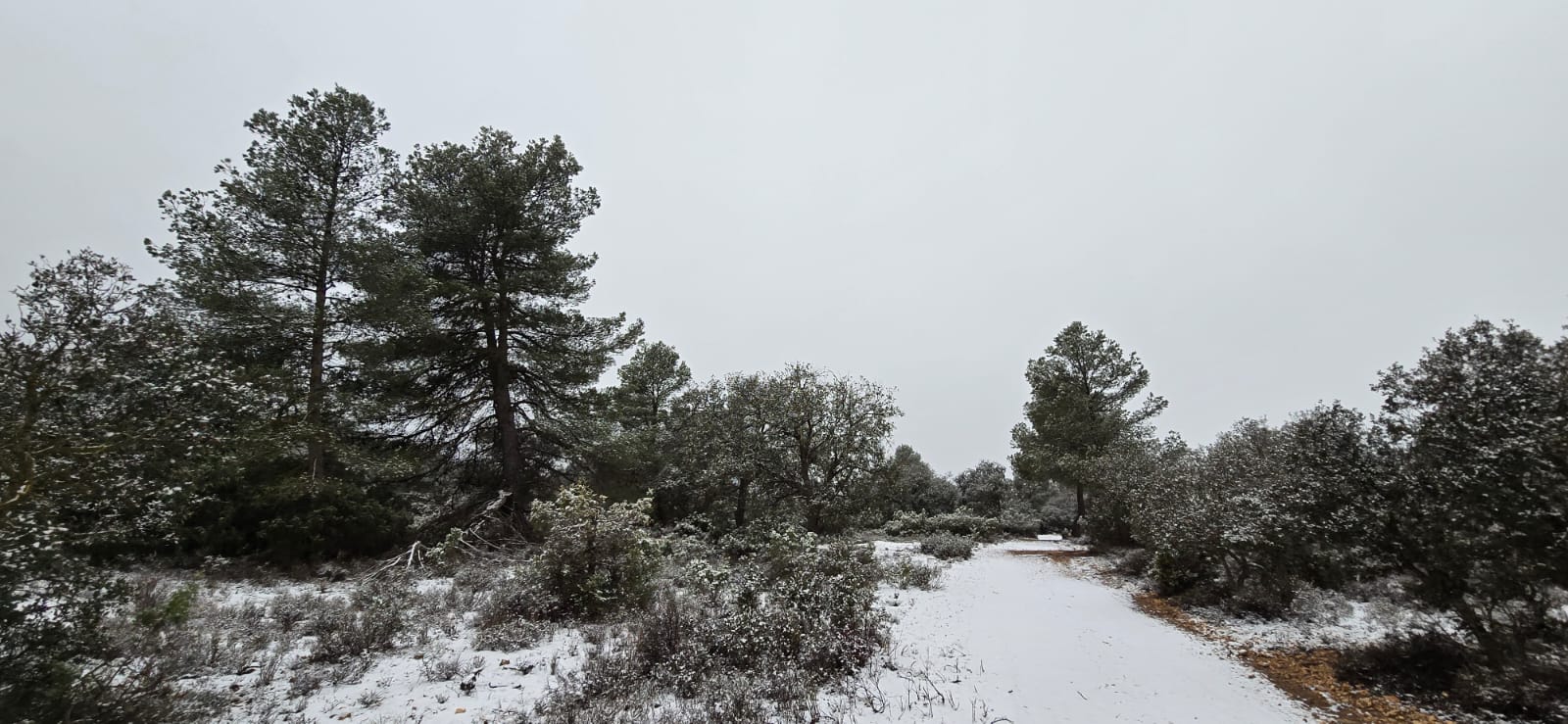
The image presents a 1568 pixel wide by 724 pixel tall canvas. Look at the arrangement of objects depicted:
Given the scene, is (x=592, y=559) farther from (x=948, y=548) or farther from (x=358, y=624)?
(x=948, y=548)

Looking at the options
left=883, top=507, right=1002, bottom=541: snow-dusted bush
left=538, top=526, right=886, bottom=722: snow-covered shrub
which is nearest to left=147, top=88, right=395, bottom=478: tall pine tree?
left=538, top=526, right=886, bottom=722: snow-covered shrub

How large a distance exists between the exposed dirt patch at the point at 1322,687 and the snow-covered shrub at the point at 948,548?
9.90 meters

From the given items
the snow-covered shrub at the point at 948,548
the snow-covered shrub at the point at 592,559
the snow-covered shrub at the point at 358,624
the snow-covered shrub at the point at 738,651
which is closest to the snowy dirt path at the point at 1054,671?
the snow-covered shrub at the point at 738,651

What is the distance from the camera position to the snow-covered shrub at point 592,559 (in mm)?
8164

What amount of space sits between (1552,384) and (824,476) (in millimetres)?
14764

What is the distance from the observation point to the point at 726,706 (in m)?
4.82

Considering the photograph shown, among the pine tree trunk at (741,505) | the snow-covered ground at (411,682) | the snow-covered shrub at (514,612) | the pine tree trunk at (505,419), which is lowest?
the snow-covered ground at (411,682)

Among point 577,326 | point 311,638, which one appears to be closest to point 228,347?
point 577,326

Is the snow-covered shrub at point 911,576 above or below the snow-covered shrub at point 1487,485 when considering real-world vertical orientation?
below

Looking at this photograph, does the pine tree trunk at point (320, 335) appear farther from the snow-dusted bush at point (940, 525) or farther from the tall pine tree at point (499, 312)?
the snow-dusted bush at point (940, 525)

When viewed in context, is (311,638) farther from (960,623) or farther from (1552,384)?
(1552,384)

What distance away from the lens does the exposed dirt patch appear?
536cm

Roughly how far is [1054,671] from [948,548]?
495 inches

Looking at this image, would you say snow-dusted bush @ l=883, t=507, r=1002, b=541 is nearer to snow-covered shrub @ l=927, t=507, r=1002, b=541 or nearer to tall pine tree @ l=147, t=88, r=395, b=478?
snow-covered shrub @ l=927, t=507, r=1002, b=541
